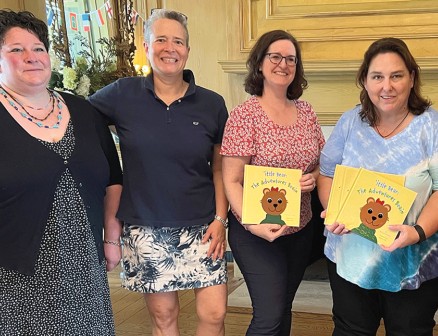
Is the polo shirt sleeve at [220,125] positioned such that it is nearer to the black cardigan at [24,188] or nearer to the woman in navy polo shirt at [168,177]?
the woman in navy polo shirt at [168,177]

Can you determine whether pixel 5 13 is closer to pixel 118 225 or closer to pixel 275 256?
pixel 118 225

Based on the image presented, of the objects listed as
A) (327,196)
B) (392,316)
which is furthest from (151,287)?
(392,316)

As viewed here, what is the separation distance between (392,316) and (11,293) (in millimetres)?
1195

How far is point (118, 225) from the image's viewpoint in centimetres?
198

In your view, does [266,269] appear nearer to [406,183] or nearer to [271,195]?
[271,195]

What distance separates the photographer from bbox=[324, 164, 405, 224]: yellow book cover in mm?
1685

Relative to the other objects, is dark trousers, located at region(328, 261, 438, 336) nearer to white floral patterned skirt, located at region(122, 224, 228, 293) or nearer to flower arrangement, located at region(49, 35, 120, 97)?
white floral patterned skirt, located at region(122, 224, 228, 293)

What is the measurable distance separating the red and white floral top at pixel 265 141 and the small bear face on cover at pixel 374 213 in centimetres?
33

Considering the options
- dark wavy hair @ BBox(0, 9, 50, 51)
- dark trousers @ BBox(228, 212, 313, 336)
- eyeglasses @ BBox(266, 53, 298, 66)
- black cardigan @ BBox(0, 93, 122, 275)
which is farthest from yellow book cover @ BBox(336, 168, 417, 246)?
dark wavy hair @ BBox(0, 9, 50, 51)

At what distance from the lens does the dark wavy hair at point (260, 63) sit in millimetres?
1941

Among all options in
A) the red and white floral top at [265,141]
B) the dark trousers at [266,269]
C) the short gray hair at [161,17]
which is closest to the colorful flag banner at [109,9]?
the short gray hair at [161,17]

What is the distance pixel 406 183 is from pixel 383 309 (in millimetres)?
461

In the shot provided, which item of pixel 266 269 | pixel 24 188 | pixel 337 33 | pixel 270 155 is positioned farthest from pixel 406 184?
pixel 337 33

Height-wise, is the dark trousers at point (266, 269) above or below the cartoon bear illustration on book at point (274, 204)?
below
